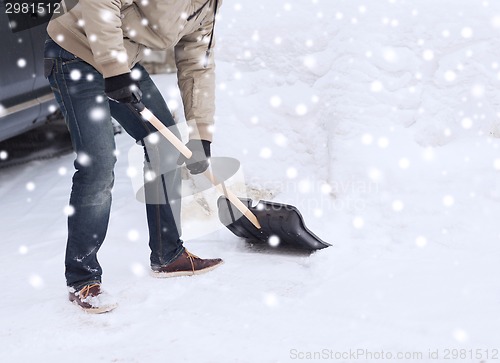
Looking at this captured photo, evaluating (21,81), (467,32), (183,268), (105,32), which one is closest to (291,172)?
(183,268)

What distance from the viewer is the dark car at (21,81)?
402 centimetres

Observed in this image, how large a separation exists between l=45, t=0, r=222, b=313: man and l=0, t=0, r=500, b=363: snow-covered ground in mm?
268

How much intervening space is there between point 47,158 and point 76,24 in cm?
285

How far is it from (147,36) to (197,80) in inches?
15.8

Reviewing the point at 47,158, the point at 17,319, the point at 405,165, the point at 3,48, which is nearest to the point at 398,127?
the point at 405,165

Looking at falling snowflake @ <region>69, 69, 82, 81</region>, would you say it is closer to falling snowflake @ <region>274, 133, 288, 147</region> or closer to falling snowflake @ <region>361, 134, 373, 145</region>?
falling snowflake @ <region>274, 133, 288, 147</region>

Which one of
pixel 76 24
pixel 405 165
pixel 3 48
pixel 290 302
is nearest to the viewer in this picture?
pixel 76 24

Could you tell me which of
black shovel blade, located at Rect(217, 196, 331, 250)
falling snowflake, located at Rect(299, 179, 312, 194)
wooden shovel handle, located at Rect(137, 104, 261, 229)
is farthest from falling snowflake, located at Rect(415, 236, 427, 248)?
wooden shovel handle, located at Rect(137, 104, 261, 229)

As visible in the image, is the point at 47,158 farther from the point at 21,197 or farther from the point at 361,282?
the point at 361,282

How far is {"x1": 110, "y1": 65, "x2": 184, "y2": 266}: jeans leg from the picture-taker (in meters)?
2.79

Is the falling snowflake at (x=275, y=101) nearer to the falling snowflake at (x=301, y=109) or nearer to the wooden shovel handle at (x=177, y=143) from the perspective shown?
the falling snowflake at (x=301, y=109)

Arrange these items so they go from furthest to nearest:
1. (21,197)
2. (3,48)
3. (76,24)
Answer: (21,197), (3,48), (76,24)

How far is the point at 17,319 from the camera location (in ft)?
8.72

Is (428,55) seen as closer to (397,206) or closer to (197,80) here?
(397,206)
